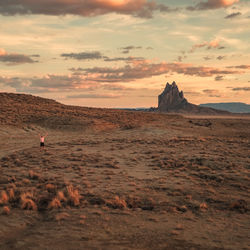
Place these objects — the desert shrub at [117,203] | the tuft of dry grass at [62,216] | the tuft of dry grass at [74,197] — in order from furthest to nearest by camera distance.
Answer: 1. the tuft of dry grass at [74,197]
2. the desert shrub at [117,203]
3. the tuft of dry grass at [62,216]

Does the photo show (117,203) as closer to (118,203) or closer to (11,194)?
(118,203)

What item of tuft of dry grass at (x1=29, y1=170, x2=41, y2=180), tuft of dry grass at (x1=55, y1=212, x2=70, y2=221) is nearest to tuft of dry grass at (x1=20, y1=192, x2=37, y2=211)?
tuft of dry grass at (x1=55, y1=212, x2=70, y2=221)

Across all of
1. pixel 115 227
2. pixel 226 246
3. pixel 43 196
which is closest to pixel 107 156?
pixel 43 196

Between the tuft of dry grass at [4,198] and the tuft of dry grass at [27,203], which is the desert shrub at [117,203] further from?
the tuft of dry grass at [4,198]

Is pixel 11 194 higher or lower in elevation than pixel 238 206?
higher

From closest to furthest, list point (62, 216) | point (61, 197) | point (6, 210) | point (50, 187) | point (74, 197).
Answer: point (62, 216) → point (6, 210) → point (74, 197) → point (61, 197) → point (50, 187)

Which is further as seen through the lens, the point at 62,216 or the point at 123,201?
the point at 123,201

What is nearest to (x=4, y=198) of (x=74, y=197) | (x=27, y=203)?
(x=27, y=203)

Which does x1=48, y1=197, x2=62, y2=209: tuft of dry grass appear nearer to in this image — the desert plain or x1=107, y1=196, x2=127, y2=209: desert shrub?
the desert plain

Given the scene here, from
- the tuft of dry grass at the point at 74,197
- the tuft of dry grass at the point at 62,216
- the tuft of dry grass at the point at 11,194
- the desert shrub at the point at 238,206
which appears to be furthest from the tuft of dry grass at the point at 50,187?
the desert shrub at the point at 238,206

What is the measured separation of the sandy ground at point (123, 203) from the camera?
8.20 m

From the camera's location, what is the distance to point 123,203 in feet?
36.5

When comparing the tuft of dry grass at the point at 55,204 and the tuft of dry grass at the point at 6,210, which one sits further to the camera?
the tuft of dry grass at the point at 55,204

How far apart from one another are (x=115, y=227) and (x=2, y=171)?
406 inches
